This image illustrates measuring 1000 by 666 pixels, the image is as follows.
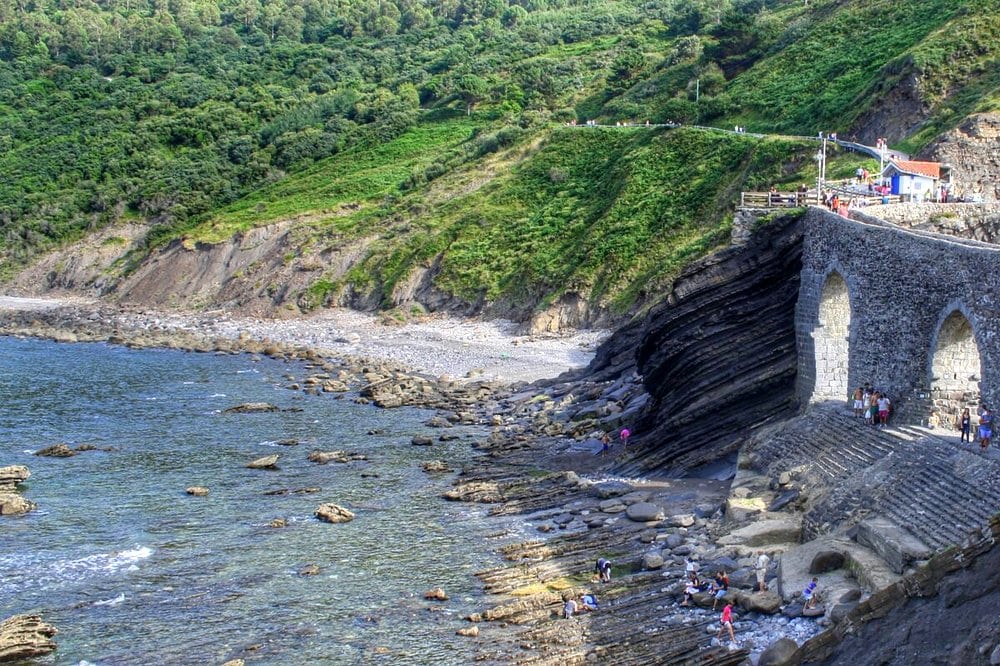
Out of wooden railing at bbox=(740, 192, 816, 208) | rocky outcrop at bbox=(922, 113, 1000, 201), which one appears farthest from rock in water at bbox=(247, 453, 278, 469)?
rocky outcrop at bbox=(922, 113, 1000, 201)

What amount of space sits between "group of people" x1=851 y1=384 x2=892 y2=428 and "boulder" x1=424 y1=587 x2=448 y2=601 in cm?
1179

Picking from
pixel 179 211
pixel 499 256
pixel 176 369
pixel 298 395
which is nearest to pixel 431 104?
pixel 179 211

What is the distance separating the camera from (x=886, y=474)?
26.9 metres

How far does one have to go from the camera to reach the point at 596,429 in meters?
44.9

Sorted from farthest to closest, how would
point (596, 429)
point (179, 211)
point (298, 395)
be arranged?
point (179, 211) → point (298, 395) → point (596, 429)

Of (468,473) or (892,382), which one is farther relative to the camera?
(468,473)

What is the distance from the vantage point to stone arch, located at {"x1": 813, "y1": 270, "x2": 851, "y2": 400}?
112 ft

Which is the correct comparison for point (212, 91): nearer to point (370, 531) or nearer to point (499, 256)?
point (499, 256)

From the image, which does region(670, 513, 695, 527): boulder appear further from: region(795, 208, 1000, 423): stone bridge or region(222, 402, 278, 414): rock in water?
region(222, 402, 278, 414): rock in water

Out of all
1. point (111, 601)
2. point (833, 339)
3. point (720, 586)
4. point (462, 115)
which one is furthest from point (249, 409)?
point (462, 115)

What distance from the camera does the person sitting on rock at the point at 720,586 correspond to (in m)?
25.4

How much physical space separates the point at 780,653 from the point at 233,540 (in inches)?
712

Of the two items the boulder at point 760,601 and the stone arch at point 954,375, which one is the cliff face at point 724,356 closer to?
the stone arch at point 954,375

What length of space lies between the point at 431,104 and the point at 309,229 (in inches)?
1395
